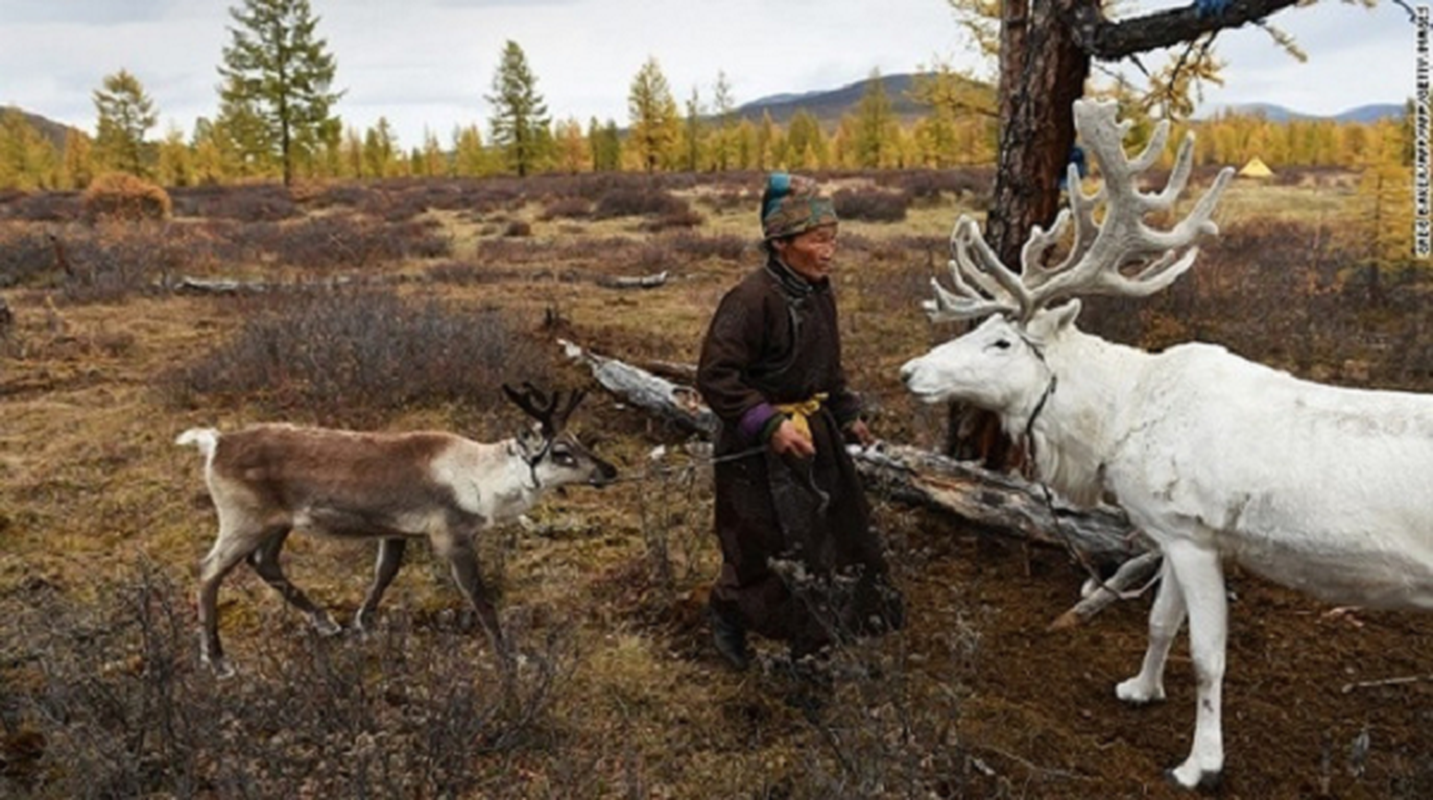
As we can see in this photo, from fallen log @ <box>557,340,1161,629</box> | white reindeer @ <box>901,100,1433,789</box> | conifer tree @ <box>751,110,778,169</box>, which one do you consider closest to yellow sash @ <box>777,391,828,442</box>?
white reindeer @ <box>901,100,1433,789</box>

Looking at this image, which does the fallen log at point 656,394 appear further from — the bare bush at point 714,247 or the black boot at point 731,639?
the bare bush at point 714,247

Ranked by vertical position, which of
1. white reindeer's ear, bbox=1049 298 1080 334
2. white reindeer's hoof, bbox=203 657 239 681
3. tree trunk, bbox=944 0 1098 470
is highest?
tree trunk, bbox=944 0 1098 470

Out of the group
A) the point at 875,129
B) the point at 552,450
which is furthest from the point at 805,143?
the point at 552,450

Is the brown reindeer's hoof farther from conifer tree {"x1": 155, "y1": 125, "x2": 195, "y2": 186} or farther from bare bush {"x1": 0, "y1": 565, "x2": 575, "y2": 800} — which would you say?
conifer tree {"x1": 155, "y1": 125, "x2": 195, "y2": 186}

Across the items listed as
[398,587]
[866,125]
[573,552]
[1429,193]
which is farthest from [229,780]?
[866,125]

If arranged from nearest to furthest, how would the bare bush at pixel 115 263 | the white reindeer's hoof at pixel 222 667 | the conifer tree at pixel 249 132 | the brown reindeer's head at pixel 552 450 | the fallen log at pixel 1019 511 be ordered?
the white reindeer's hoof at pixel 222 667, the brown reindeer's head at pixel 552 450, the fallen log at pixel 1019 511, the bare bush at pixel 115 263, the conifer tree at pixel 249 132

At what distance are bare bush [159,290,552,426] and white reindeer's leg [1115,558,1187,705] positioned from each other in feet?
16.9

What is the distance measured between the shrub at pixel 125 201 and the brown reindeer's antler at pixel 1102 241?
25.7 m

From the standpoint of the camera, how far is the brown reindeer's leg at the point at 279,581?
454cm

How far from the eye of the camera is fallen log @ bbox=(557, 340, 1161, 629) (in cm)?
470

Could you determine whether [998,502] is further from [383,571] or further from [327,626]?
[327,626]

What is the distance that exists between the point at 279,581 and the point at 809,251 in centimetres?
284

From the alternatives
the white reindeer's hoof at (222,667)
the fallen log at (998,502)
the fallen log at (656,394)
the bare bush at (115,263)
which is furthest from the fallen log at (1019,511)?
the bare bush at (115,263)

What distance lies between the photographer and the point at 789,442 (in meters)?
3.65
